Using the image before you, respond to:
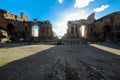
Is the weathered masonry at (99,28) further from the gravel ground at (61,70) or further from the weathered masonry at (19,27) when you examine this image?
the gravel ground at (61,70)

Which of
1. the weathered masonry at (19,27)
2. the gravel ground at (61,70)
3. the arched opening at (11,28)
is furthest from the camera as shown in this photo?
the arched opening at (11,28)

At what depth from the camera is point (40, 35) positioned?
99.1ft

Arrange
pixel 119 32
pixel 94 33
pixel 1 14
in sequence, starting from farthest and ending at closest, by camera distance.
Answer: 1. pixel 94 33
2. pixel 1 14
3. pixel 119 32

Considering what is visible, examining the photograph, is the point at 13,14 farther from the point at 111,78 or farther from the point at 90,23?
the point at 111,78

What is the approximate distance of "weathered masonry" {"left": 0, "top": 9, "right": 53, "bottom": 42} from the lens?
22.3 metres

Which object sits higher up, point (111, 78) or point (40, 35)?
point (40, 35)

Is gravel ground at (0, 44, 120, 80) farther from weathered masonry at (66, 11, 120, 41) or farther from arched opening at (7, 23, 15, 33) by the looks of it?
arched opening at (7, 23, 15, 33)

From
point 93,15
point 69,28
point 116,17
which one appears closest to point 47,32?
point 69,28

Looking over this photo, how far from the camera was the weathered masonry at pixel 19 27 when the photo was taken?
22.3m

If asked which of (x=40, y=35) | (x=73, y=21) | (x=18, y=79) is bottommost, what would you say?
(x=18, y=79)

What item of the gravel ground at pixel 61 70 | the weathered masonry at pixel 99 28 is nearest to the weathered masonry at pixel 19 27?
the weathered masonry at pixel 99 28

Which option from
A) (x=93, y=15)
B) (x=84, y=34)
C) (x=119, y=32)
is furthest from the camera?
(x=84, y=34)

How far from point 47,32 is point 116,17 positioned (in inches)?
791

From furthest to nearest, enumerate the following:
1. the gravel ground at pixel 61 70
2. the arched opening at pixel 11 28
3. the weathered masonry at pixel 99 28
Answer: the arched opening at pixel 11 28 → the weathered masonry at pixel 99 28 → the gravel ground at pixel 61 70
